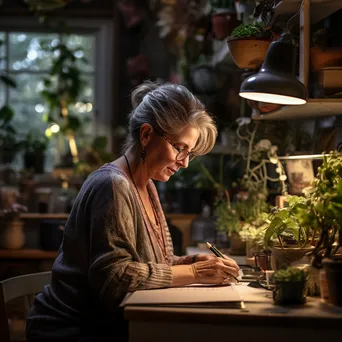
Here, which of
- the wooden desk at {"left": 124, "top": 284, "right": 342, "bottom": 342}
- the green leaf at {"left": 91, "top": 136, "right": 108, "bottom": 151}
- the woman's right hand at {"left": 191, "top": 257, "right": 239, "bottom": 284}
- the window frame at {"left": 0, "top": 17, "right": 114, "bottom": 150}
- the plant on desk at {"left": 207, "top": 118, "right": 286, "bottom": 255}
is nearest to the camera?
the wooden desk at {"left": 124, "top": 284, "right": 342, "bottom": 342}

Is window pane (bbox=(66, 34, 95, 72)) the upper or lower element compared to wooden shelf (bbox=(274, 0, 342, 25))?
upper

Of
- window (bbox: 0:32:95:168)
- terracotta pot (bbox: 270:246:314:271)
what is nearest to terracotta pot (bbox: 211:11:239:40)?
terracotta pot (bbox: 270:246:314:271)

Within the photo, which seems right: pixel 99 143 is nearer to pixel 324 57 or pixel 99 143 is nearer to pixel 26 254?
pixel 26 254

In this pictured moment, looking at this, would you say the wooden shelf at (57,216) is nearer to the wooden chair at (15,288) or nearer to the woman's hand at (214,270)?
the wooden chair at (15,288)

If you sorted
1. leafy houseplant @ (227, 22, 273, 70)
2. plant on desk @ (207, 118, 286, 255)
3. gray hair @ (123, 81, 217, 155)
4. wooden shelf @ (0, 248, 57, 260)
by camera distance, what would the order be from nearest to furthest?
gray hair @ (123, 81, 217, 155), leafy houseplant @ (227, 22, 273, 70), plant on desk @ (207, 118, 286, 255), wooden shelf @ (0, 248, 57, 260)

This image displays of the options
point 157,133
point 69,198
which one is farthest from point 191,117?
point 69,198

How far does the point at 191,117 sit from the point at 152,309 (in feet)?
2.76

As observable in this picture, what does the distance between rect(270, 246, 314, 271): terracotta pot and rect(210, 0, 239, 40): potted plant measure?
79.7 inches

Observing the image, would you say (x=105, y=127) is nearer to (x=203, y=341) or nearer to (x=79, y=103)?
(x=79, y=103)

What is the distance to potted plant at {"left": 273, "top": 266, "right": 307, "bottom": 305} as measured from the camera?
235 centimetres

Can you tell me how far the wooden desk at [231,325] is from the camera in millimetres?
2172

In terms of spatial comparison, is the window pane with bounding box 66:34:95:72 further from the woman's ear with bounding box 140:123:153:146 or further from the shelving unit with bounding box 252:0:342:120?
the woman's ear with bounding box 140:123:153:146

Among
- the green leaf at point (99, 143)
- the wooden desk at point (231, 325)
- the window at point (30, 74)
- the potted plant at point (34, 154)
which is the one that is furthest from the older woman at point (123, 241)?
the window at point (30, 74)

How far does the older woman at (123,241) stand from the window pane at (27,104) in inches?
153
